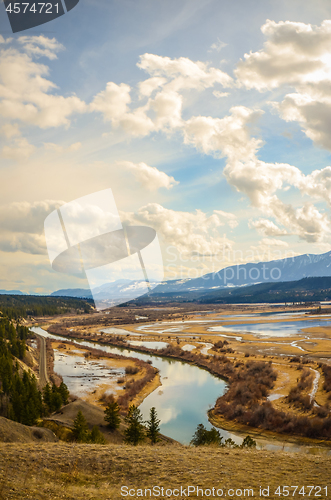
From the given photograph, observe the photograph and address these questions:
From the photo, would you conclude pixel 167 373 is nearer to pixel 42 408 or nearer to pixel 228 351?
pixel 228 351

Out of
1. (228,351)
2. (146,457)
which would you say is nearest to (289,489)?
(146,457)

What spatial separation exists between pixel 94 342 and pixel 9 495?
266 feet

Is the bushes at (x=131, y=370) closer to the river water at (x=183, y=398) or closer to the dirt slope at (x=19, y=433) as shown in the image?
the river water at (x=183, y=398)

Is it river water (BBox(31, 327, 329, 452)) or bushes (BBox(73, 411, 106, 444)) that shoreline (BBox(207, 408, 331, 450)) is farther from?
bushes (BBox(73, 411, 106, 444))

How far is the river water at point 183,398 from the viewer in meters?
25.8

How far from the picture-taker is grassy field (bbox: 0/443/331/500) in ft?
28.4

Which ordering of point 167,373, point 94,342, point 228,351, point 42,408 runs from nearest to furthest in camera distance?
point 42,408 → point 167,373 → point 228,351 → point 94,342

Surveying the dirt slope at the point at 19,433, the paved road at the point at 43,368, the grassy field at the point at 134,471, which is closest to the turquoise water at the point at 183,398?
the paved road at the point at 43,368

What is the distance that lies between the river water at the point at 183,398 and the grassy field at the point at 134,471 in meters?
12.4

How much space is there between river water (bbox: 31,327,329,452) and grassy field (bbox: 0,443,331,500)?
40.8 feet

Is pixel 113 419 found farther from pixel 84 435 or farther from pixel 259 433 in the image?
pixel 259 433

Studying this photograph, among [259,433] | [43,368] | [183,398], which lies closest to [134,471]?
[259,433]

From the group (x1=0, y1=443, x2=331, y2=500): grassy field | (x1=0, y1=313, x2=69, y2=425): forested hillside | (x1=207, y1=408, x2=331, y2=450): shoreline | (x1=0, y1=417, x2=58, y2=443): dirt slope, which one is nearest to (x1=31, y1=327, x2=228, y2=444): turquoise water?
(x1=207, y1=408, x2=331, y2=450): shoreline

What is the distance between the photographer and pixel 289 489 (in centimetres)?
920
